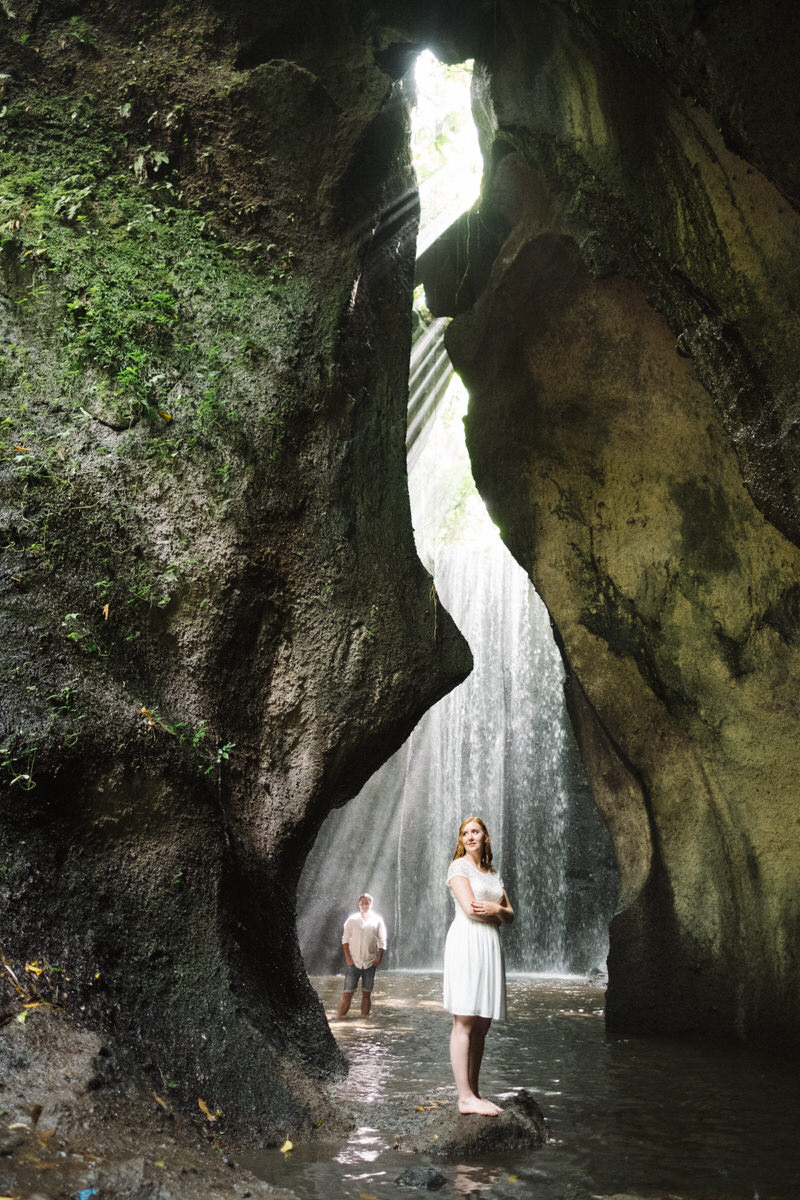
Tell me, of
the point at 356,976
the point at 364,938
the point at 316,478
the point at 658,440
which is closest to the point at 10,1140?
the point at 316,478

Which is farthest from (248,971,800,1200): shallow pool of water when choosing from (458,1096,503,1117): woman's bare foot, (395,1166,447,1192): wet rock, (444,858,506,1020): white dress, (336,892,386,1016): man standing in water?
(444,858,506,1020): white dress

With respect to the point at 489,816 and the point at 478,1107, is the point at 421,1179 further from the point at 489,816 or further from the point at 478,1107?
the point at 489,816

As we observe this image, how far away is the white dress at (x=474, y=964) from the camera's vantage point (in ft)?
14.3

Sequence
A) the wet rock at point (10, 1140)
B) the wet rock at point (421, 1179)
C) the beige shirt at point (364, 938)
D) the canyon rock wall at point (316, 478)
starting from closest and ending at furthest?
the wet rock at point (10, 1140), the wet rock at point (421, 1179), the canyon rock wall at point (316, 478), the beige shirt at point (364, 938)

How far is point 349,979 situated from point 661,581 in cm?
442

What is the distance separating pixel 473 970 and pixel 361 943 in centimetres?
387

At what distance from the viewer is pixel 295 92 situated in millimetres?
6879

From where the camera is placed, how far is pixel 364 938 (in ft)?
26.2

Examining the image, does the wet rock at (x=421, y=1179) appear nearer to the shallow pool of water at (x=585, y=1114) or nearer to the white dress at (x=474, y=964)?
the shallow pool of water at (x=585, y=1114)

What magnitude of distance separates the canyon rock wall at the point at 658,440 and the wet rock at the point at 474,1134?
3.53 metres

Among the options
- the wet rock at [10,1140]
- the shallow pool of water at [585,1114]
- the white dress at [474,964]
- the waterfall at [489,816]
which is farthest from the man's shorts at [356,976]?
the waterfall at [489,816]

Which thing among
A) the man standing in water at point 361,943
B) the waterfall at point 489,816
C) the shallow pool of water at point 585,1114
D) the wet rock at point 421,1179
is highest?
the waterfall at point 489,816

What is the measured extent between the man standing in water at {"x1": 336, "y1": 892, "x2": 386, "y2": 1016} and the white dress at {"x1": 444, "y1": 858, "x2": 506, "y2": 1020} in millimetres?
3563

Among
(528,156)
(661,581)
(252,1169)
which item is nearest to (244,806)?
(252,1169)
